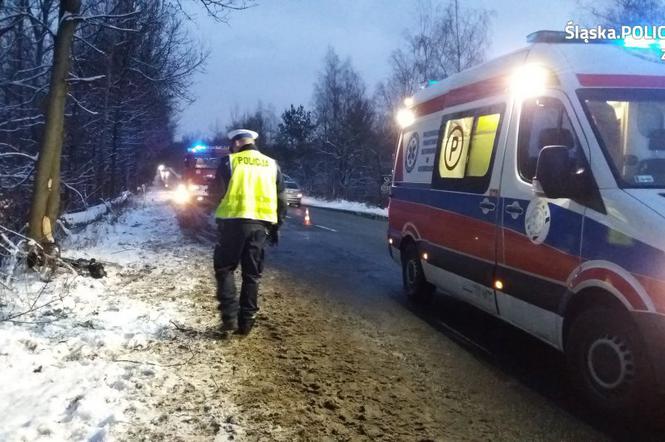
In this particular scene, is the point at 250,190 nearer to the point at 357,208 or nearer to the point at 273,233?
the point at 273,233

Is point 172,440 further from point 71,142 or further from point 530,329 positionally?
point 71,142

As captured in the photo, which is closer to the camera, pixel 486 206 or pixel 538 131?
pixel 538 131

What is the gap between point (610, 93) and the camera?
4.13 metres

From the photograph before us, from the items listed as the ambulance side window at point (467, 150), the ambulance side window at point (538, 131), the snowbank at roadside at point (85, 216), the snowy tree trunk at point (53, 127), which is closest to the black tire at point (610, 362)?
the ambulance side window at point (538, 131)

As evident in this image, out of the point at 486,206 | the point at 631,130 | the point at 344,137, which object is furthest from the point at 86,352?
the point at 344,137

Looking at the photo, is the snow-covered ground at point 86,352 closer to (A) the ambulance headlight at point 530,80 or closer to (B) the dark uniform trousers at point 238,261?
(B) the dark uniform trousers at point 238,261

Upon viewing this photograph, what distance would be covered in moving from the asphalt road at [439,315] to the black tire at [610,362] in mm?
169

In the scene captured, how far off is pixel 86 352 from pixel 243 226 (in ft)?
5.64

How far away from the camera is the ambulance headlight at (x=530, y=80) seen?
4516 mm

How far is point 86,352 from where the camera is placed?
4547 mm

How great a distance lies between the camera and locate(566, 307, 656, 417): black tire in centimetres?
341

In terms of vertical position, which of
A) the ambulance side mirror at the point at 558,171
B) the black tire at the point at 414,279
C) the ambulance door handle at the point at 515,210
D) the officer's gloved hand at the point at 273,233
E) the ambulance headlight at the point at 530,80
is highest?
the ambulance headlight at the point at 530,80

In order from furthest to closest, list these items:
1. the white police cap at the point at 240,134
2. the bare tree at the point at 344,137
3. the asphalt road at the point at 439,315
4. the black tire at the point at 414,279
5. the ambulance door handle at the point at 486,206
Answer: the bare tree at the point at 344,137
the black tire at the point at 414,279
the white police cap at the point at 240,134
the ambulance door handle at the point at 486,206
the asphalt road at the point at 439,315

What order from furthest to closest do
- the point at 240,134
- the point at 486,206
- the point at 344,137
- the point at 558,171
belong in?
the point at 344,137 < the point at 240,134 < the point at 486,206 < the point at 558,171
